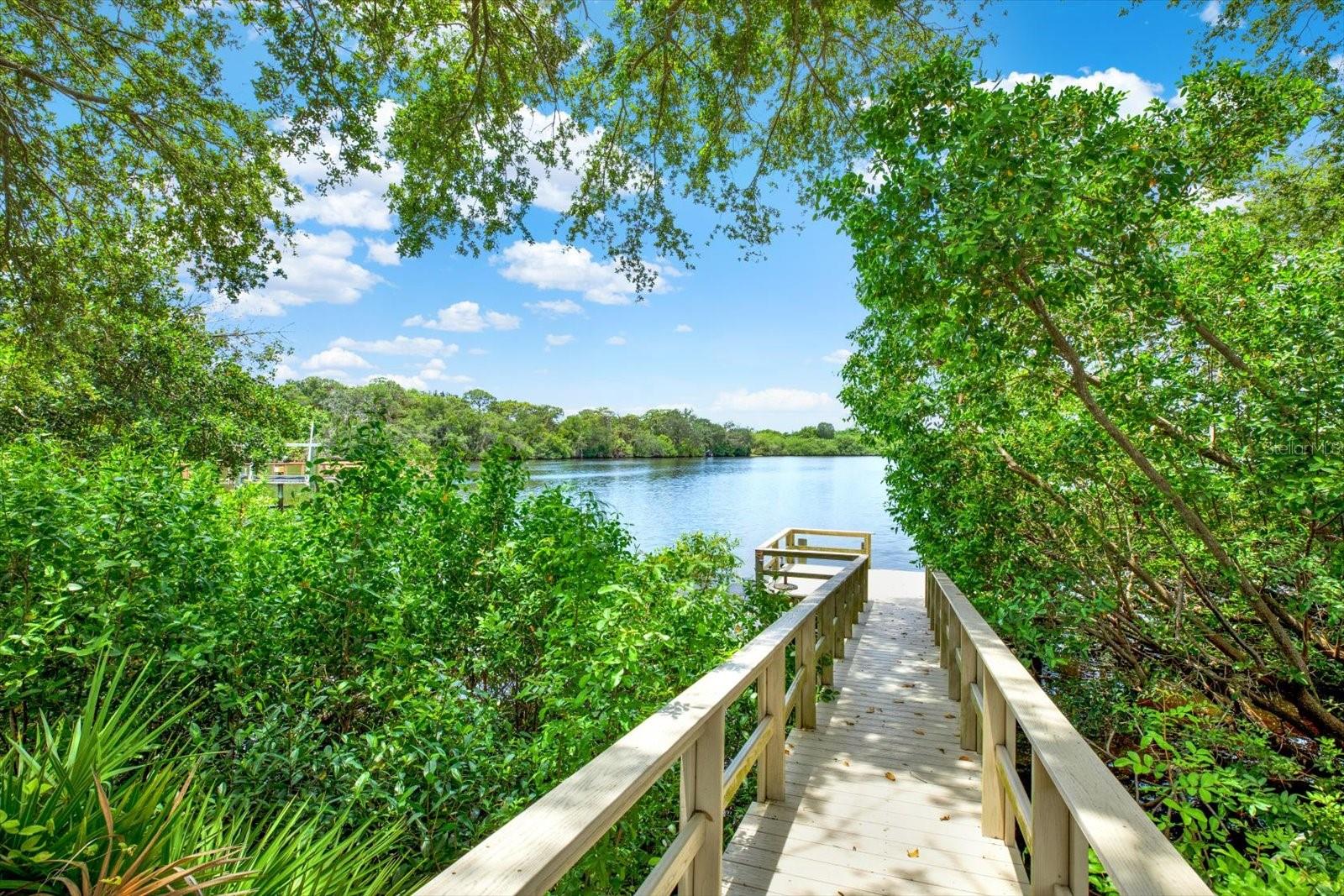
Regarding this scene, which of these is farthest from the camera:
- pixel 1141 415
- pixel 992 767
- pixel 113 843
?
pixel 1141 415

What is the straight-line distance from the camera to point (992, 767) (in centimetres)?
236

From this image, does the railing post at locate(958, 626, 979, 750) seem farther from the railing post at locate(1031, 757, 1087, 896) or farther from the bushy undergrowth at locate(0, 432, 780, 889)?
the railing post at locate(1031, 757, 1087, 896)

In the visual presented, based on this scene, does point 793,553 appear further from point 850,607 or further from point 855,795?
point 855,795

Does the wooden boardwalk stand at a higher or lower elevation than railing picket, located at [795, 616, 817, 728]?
lower

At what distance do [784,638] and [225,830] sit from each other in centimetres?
226

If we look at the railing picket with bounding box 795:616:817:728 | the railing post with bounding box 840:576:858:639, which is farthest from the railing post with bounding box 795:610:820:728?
the railing post with bounding box 840:576:858:639

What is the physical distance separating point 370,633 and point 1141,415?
4.22 m

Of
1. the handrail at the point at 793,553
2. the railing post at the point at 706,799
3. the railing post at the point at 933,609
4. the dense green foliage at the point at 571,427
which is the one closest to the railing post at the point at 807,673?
the railing post at the point at 706,799

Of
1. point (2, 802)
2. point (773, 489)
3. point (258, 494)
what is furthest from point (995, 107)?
point (773, 489)

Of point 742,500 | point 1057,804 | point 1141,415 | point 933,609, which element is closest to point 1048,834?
point 1057,804

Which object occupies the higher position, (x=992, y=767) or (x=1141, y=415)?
(x=1141, y=415)

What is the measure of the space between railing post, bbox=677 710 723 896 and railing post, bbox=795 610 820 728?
145cm

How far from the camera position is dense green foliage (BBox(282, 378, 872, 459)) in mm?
36188

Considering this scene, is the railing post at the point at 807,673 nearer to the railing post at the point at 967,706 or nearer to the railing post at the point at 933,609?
the railing post at the point at 967,706
